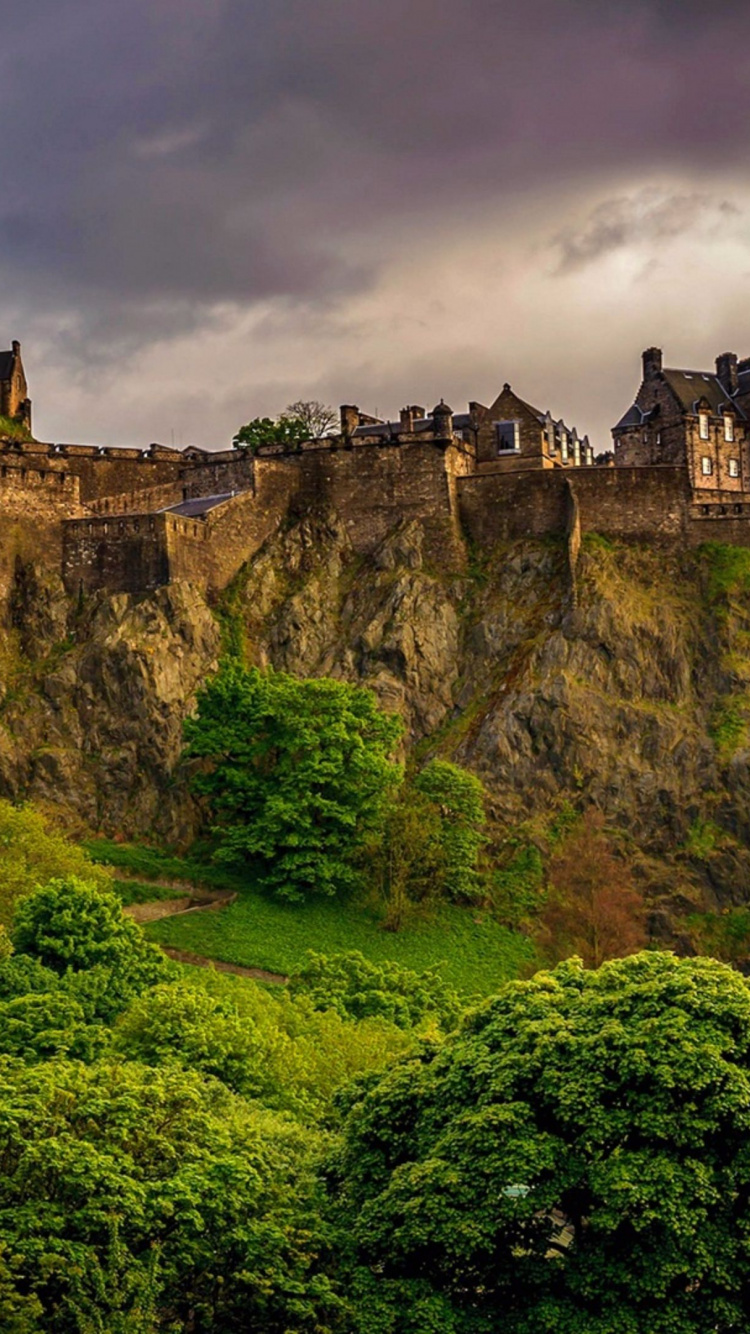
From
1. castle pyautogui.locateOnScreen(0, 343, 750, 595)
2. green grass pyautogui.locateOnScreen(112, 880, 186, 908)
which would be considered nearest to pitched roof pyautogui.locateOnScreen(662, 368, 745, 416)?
castle pyautogui.locateOnScreen(0, 343, 750, 595)

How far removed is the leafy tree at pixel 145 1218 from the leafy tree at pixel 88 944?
12.6 metres

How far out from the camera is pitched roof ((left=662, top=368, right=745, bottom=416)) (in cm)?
8825

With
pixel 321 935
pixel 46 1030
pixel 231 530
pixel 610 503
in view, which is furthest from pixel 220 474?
pixel 46 1030

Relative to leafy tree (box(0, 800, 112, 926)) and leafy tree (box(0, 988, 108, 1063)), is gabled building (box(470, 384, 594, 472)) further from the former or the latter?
leafy tree (box(0, 988, 108, 1063))

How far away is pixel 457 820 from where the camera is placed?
220ft

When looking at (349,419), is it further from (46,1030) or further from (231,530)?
(46,1030)

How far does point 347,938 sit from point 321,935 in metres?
0.97

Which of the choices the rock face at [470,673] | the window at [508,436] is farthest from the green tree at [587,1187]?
the window at [508,436]

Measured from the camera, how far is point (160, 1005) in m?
38.7

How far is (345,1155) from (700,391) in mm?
66989

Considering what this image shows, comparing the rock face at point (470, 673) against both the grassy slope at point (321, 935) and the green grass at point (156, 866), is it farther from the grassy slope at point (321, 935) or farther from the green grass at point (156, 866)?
the grassy slope at point (321, 935)

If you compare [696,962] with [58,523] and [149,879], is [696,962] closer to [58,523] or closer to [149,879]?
[149,879]

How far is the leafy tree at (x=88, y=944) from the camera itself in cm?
4272

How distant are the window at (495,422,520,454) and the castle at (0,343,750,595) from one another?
0.05 metres
